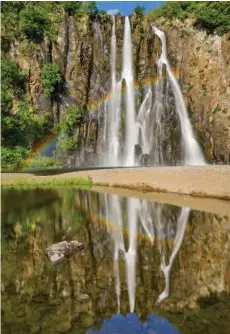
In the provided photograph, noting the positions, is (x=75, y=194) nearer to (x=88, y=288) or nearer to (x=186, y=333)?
(x=88, y=288)

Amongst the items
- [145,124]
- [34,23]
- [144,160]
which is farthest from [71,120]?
[34,23]

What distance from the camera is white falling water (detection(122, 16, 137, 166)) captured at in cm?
4397

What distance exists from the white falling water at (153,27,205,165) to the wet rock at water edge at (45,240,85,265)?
31.9 metres

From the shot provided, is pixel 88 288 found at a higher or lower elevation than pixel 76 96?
lower

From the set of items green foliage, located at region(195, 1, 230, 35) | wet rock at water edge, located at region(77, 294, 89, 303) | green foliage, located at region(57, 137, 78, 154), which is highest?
green foliage, located at region(195, 1, 230, 35)

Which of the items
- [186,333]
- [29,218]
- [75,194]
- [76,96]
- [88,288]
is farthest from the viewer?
[76,96]

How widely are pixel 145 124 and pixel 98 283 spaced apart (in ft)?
117

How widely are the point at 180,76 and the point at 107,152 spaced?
14.3 meters

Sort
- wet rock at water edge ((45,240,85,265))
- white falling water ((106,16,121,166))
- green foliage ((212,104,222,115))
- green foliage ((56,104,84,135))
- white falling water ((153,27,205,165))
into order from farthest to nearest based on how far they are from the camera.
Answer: green foliage ((56,104,84,135)) < green foliage ((212,104,222,115)) < white falling water ((106,16,121,166)) < white falling water ((153,27,205,165)) < wet rock at water edge ((45,240,85,265))

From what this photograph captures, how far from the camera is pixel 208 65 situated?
48.3 meters

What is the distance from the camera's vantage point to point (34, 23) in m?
49.8

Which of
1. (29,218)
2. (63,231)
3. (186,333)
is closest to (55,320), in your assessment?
(186,333)

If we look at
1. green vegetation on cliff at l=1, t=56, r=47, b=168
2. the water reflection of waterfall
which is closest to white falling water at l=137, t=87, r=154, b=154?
green vegetation on cliff at l=1, t=56, r=47, b=168

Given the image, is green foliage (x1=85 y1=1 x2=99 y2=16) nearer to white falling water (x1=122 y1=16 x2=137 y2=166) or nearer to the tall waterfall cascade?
white falling water (x1=122 y1=16 x2=137 y2=166)
